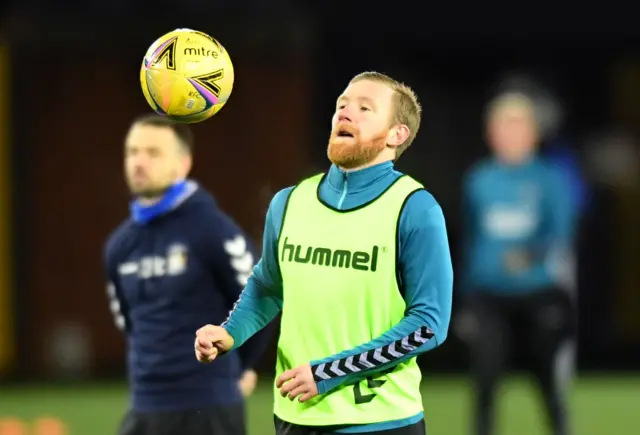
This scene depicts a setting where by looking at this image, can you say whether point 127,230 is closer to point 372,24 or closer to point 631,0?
point 372,24

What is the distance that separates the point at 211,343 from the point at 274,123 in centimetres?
896

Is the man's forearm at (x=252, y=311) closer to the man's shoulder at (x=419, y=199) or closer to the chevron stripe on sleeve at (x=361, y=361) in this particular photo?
the chevron stripe on sleeve at (x=361, y=361)

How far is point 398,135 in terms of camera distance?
459 centimetres

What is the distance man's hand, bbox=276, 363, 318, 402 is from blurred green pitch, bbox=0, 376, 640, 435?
5.21 metres

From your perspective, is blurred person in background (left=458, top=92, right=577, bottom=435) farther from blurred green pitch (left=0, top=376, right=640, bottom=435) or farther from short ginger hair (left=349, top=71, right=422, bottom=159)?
short ginger hair (left=349, top=71, right=422, bottom=159)

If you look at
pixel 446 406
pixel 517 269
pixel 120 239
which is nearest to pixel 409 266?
pixel 120 239

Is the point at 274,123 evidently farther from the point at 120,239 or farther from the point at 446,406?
the point at 120,239

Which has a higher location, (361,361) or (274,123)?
(361,361)

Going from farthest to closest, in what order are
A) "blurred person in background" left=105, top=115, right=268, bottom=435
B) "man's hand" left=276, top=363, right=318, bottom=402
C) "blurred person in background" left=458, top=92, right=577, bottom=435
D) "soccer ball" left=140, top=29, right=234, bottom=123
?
"blurred person in background" left=458, top=92, right=577, bottom=435 < "blurred person in background" left=105, top=115, right=268, bottom=435 < "soccer ball" left=140, top=29, right=234, bottom=123 < "man's hand" left=276, top=363, right=318, bottom=402

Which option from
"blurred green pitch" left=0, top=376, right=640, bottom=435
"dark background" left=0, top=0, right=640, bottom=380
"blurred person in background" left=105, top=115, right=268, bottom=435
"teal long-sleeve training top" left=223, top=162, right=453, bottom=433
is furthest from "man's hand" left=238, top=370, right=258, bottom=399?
"dark background" left=0, top=0, right=640, bottom=380

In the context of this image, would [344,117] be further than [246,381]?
No

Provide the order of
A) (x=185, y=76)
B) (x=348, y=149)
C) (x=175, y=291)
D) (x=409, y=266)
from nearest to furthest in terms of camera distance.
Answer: (x=409, y=266) < (x=348, y=149) < (x=185, y=76) < (x=175, y=291)

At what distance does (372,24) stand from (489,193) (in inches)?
185

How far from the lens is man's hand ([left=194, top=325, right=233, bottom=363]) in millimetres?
4406
